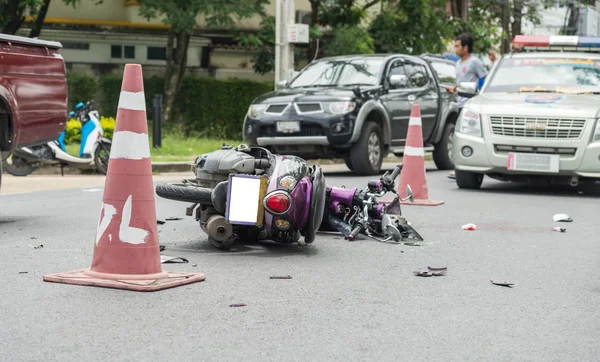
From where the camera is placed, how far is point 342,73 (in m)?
17.3

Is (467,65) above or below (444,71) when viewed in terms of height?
above

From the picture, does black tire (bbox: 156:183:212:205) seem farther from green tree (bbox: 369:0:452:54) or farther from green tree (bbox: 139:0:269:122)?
green tree (bbox: 369:0:452:54)

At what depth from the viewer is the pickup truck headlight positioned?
44.6ft

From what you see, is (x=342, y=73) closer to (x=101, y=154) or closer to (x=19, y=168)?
(x=101, y=154)

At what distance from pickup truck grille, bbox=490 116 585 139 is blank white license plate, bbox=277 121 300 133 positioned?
137 inches

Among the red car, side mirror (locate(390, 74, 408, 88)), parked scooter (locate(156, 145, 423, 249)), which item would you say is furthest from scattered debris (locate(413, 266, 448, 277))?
side mirror (locate(390, 74, 408, 88))

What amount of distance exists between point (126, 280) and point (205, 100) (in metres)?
22.9

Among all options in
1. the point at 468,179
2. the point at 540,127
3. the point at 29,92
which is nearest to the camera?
Result: the point at 29,92

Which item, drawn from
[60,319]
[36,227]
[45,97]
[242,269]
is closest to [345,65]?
[45,97]

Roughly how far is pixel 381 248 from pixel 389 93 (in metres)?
9.10

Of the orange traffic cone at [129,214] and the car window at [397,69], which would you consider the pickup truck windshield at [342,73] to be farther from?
the orange traffic cone at [129,214]

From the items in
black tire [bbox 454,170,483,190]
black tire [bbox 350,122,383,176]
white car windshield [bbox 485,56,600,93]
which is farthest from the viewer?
black tire [bbox 350,122,383,176]

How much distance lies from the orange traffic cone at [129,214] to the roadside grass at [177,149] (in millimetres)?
10615

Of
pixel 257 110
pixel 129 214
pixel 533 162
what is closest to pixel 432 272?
pixel 129 214
